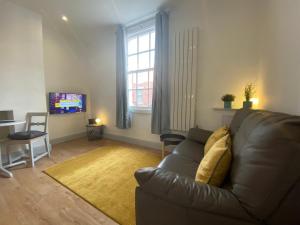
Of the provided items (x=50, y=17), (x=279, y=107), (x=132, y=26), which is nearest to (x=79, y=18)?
(x=50, y=17)

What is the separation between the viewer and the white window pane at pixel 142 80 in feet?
10.8

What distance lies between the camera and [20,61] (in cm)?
261

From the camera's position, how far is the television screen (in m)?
3.40

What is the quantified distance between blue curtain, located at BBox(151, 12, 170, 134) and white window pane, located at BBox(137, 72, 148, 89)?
1.39 ft

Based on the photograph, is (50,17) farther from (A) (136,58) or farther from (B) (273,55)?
(B) (273,55)

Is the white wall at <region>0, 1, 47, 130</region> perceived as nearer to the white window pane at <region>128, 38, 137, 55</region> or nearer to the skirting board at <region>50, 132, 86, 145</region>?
the skirting board at <region>50, 132, 86, 145</region>

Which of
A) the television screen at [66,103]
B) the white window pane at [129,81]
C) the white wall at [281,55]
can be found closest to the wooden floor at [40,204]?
the television screen at [66,103]

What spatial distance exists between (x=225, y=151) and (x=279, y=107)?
0.94 m

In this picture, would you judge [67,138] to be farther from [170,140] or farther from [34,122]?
[170,140]

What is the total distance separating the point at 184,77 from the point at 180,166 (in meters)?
1.72

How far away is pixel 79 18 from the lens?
306cm

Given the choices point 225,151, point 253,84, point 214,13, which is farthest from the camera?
point 214,13

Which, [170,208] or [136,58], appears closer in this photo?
[170,208]

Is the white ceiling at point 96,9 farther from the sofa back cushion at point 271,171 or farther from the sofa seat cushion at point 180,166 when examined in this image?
the sofa back cushion at point 271,171
